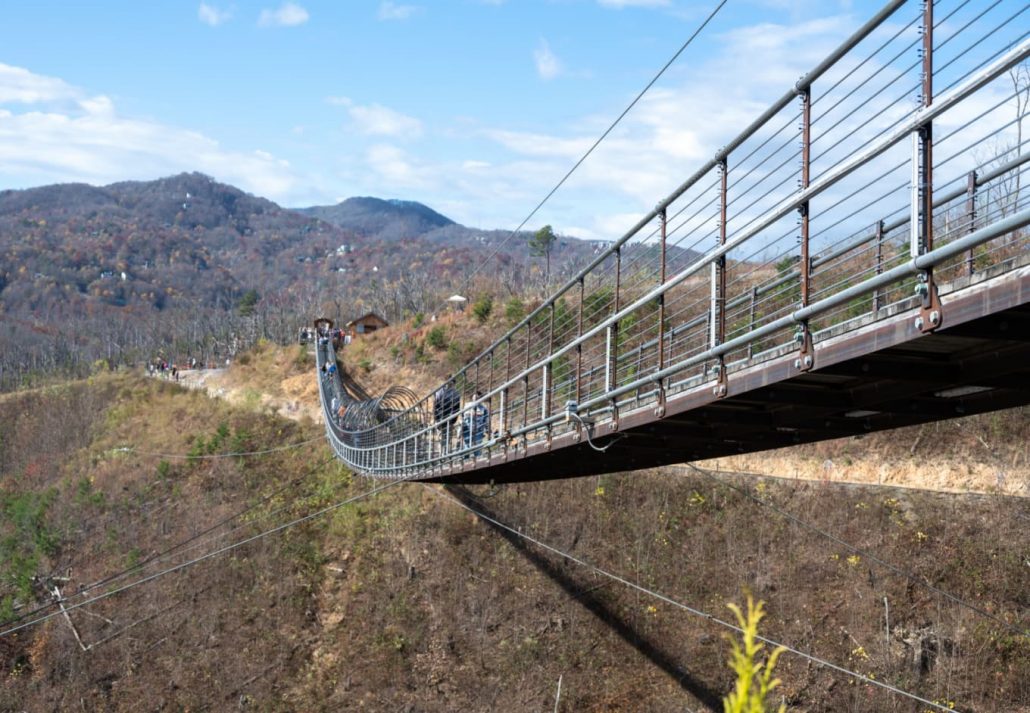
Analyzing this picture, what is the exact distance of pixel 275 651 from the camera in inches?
623

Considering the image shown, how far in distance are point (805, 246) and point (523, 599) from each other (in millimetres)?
11671

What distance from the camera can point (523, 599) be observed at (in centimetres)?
1533

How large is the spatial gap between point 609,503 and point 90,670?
8.94 metres

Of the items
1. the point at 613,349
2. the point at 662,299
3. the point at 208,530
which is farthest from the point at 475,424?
the point at 208,530

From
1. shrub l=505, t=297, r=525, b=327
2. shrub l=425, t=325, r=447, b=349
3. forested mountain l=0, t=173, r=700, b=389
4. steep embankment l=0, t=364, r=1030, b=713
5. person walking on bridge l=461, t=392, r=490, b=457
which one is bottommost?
steep embankment l=0, t=364, r=1030, b=713

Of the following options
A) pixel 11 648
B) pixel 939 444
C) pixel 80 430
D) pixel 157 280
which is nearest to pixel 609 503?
pixel 939 444

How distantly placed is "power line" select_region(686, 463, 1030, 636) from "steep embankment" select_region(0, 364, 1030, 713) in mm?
57

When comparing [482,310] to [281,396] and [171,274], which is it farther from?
[171,274]

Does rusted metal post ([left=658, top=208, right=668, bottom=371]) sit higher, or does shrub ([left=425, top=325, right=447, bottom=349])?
shrub ([left=425, top=325, right=447, bottom=349])

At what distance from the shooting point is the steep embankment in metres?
13.2

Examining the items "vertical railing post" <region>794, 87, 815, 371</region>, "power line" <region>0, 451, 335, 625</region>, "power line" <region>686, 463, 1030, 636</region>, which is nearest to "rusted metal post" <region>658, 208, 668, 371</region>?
"vertical railing post" <region>794, 87, 815, 371</region>

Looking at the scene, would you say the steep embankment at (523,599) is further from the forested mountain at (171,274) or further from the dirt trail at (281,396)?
the forested mountain at (171,274)

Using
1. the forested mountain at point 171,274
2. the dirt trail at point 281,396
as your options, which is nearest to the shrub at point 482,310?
the dirt trail at point 281,396

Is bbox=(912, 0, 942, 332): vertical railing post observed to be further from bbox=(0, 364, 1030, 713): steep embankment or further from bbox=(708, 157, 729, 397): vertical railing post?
bbox=(0, 364, 1030, 713): steep embankment
